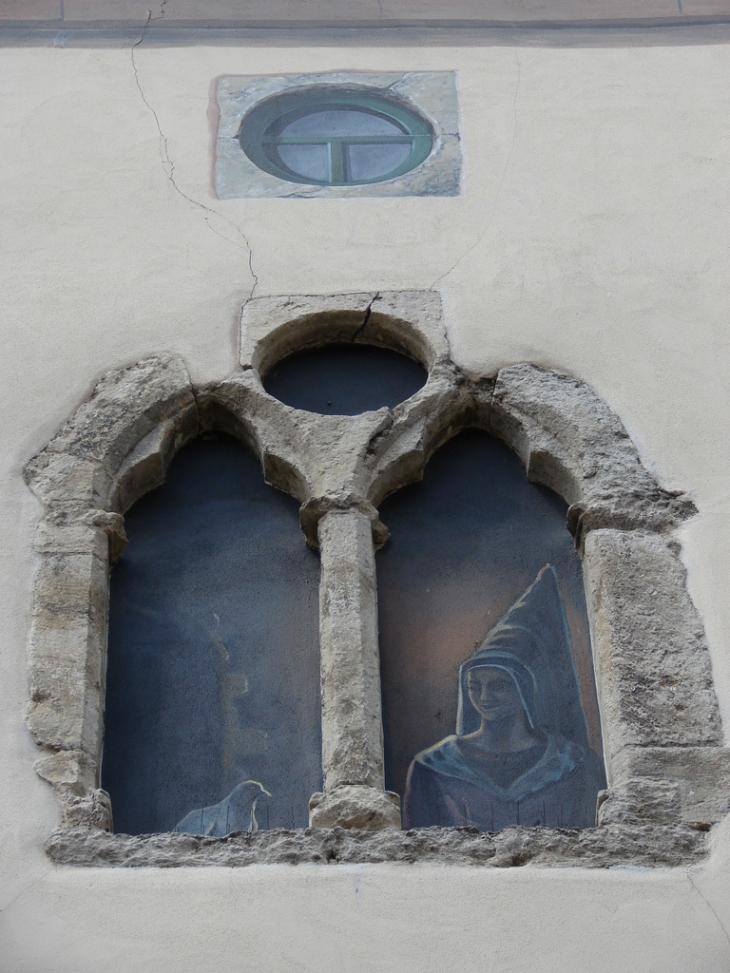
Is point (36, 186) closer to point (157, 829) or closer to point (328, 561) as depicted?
point (328, 561)

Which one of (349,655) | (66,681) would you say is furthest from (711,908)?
(66,681)

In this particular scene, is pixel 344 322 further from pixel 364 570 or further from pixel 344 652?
pixel 344 652

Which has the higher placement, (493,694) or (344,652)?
(344,652)

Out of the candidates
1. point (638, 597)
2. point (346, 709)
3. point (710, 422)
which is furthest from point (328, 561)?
point (710, 422)

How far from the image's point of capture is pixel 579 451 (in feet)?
18.0

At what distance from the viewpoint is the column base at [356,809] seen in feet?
15.5

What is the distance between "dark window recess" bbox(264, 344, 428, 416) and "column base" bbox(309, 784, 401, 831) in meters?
1.44

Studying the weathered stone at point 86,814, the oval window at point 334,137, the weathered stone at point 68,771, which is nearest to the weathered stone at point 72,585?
the weathered stone at point 68,771

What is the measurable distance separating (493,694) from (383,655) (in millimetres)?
337

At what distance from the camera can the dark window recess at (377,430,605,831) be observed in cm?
498

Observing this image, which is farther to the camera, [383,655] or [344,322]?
[344,322]

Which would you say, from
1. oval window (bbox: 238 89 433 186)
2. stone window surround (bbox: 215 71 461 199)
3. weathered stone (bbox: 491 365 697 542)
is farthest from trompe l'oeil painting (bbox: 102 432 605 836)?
oval window (bbox: 238 89 433 186)

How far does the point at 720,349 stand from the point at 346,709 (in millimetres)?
1847

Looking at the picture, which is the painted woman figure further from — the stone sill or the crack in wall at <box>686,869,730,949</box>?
the crack in wall at <box>686,869,730,949</box>
